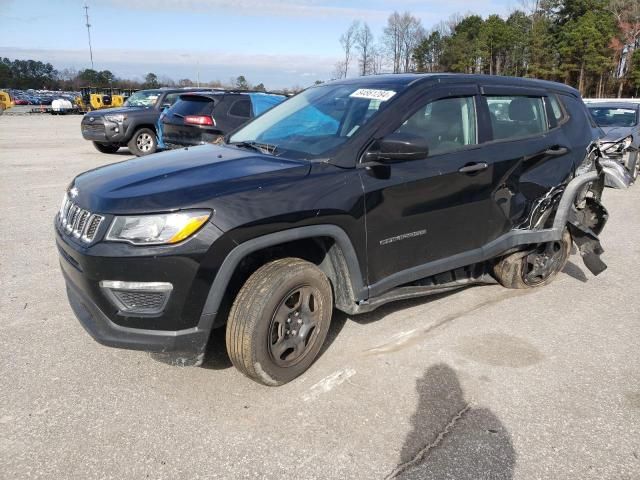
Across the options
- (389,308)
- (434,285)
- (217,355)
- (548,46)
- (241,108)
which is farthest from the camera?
(548,46)

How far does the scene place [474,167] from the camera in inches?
145

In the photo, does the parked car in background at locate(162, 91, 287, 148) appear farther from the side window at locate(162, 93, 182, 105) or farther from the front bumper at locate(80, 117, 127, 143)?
the side window at locate(162, 93, 182, 105)

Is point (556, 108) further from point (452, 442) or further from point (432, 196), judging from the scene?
point (452, 442)

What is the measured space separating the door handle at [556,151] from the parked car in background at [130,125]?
10330 millimetres

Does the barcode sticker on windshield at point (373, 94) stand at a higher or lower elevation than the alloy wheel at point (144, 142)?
higher

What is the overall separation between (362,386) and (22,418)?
74.0 inches

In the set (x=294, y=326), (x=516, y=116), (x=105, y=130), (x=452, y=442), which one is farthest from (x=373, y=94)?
(x=105, y=130)

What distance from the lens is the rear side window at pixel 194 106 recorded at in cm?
997

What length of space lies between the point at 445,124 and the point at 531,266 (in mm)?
1783

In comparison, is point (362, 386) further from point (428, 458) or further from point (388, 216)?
point (388, 216)

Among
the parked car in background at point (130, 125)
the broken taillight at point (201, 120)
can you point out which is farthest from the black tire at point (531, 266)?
the parked car in background at point (130, 125)

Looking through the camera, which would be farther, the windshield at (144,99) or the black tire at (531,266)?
the windshield at (144,99)

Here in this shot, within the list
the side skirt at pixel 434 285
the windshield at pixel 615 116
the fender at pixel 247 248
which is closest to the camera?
the fender at pixel 247 248

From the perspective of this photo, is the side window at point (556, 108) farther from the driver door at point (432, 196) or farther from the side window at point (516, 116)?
the driver door at point (432, 196)
